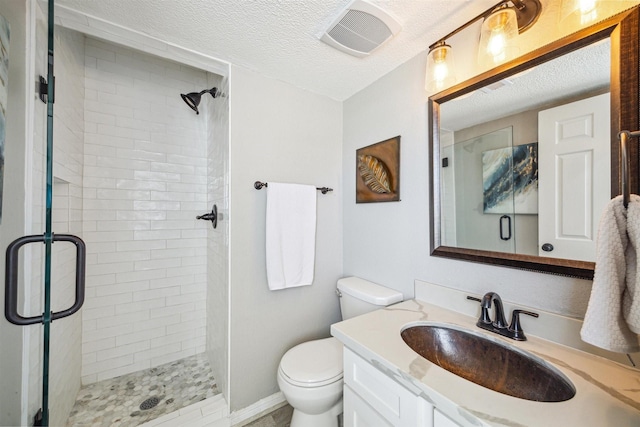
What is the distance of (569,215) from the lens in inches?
33.6

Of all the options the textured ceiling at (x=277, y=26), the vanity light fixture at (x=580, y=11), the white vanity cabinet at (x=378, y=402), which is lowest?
the white vanity cabinet at (x=378, y=402)

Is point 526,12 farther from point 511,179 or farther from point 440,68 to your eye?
point 511,179

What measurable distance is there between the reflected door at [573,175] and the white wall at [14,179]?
1.82m

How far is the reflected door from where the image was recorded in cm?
79

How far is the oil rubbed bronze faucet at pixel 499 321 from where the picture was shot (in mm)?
914

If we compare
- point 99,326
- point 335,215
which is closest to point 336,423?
point 335,215

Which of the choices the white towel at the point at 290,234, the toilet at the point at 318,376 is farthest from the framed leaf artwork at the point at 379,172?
the toilet at the point at 318,376

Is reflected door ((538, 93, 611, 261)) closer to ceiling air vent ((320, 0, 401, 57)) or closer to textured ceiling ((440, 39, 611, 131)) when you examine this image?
textured ceiling ((440, 39, 611, 131))

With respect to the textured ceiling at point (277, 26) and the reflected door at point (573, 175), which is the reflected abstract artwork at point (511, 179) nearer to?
the reflected door at point (573, 175)

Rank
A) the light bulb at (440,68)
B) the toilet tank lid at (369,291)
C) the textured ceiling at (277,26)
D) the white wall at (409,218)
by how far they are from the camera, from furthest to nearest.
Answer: the toilet tank lid at (369,291) → the light bulb at (440,68) → the textured ceiling at (277,26) → the white wall at (409,218)

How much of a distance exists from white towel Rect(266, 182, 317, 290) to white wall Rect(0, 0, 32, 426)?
0.98 m

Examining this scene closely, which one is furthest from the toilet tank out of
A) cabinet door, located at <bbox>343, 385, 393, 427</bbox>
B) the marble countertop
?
cabinet door, located at <bbox>343, 385, 393, 427</bbox>

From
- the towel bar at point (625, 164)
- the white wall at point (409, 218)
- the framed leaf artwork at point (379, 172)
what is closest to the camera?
the towel bar at point (625, 164)

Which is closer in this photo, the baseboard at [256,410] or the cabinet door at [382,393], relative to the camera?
the cabinet door at [382,393]
